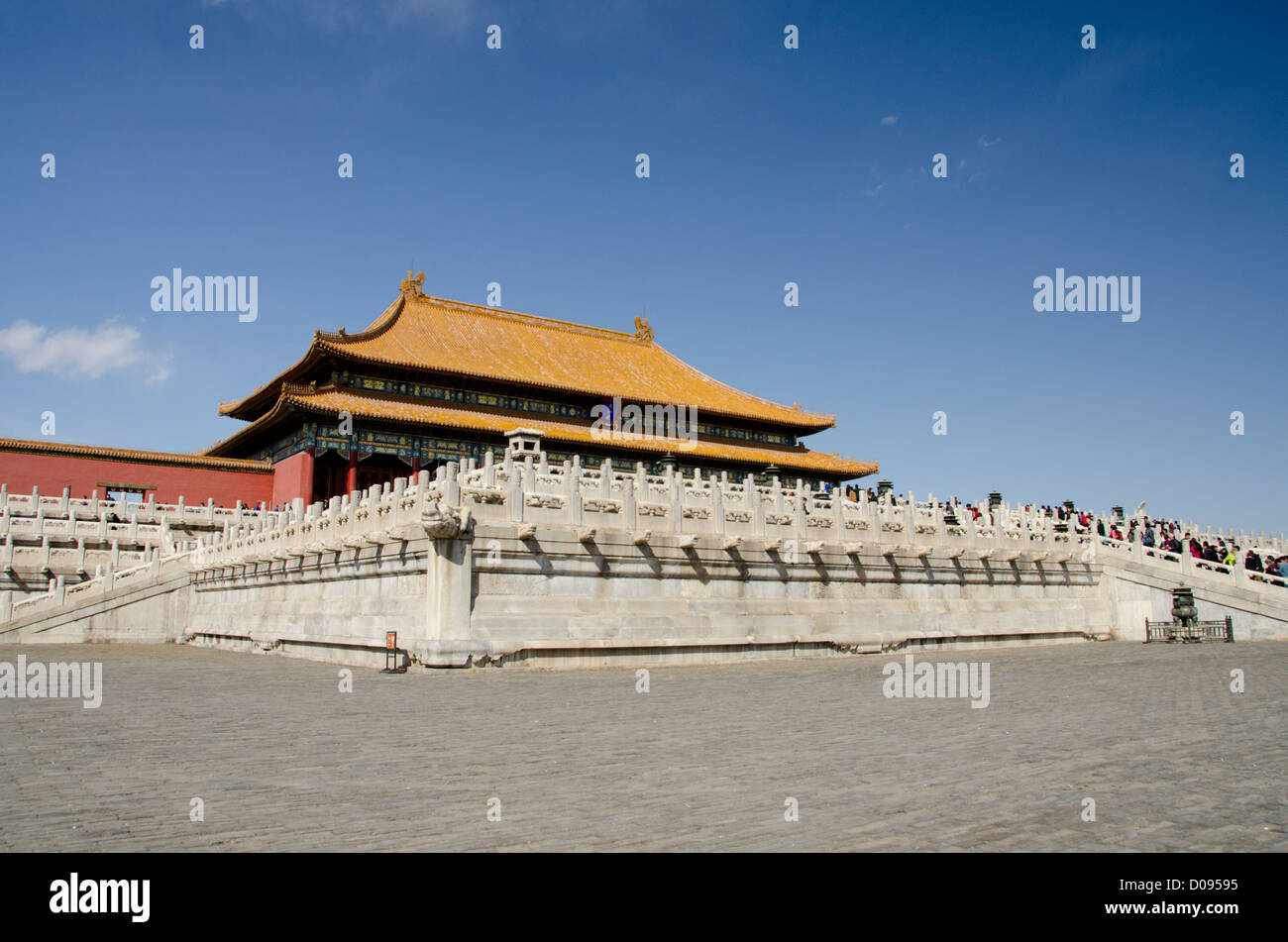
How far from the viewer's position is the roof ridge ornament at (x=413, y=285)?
4131 cm

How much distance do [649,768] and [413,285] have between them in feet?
125

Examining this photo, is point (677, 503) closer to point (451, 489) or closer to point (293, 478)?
point (451, 489)

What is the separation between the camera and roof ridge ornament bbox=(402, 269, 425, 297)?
41.3 meters

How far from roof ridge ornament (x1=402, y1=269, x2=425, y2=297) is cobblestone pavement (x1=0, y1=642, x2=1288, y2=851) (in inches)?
1235

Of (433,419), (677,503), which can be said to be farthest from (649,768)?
(433,419)

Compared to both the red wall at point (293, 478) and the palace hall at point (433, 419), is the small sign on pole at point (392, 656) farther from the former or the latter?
the red wall at point (293, 478)

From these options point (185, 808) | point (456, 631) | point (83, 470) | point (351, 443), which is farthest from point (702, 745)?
point (83, 470)

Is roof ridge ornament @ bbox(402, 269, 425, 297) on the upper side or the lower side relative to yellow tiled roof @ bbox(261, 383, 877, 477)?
upper

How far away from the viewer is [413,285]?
136 feet

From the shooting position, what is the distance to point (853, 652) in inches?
739

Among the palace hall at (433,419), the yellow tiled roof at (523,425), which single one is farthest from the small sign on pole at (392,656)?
the yellow tiled roof at (523,425)

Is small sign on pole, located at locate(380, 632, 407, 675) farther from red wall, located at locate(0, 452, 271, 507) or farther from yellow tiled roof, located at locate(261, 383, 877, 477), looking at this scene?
red wall, located at locate(0, 452, 271, 507)

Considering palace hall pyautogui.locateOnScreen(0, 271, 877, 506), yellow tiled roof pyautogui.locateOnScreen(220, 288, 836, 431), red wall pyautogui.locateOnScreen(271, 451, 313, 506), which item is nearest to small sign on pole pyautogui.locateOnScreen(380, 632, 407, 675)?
palace hall pyautogui.locateOnScreen(0, 271, 877, 506)
